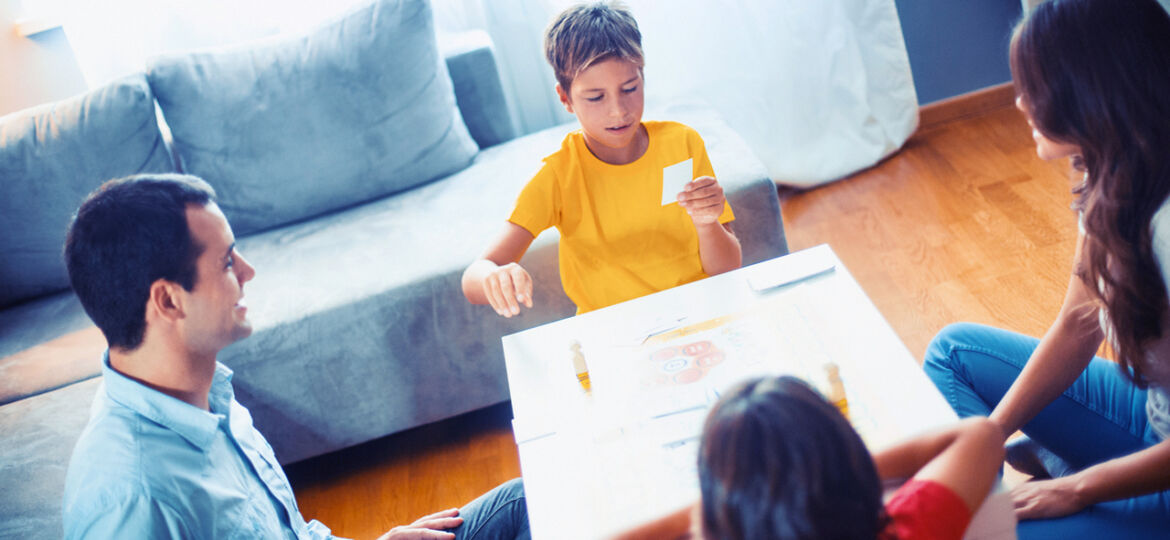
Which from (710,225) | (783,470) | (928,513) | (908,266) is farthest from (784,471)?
(908,266)

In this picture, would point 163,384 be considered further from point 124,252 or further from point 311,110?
point 311,110

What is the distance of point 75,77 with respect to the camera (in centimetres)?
276

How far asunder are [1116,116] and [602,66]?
717mm

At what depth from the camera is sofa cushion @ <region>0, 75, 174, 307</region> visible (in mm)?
2219

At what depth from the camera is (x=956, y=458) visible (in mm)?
827

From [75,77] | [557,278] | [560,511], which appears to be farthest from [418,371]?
[75,77]

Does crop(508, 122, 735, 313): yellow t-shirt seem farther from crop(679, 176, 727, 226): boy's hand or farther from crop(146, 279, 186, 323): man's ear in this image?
crop(146, 279, 186, 323): man's ear

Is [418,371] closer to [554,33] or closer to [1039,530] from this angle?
[554,33]

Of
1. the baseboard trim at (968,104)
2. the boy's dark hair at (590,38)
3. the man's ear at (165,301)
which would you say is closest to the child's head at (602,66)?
the boy's dark hair at (590,38)

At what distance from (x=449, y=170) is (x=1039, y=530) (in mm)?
1706

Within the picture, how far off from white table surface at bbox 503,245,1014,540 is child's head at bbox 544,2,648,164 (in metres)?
0.30

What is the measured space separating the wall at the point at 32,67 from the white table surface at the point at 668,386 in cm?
223

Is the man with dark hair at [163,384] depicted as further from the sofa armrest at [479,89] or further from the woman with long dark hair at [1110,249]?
the sofa armrest at [479,89]

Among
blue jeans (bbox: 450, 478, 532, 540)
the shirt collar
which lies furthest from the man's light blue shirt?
blue jeans (bbox: 450, 478, 532, 540)
